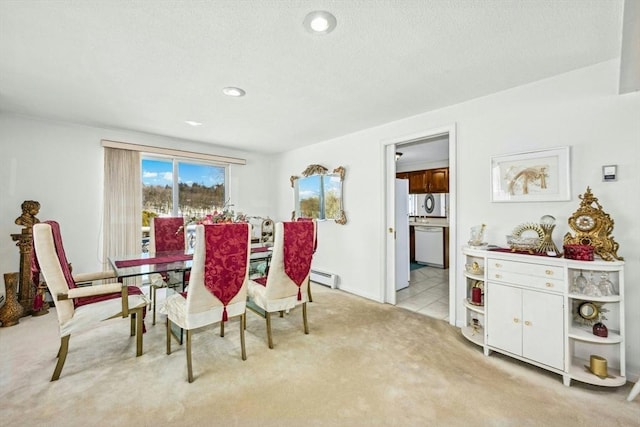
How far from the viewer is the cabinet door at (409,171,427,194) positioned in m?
6.05

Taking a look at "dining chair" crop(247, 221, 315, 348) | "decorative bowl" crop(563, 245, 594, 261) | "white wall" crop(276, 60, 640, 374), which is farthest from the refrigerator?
"decorative bowl" crop(563, 245, 594, 261)

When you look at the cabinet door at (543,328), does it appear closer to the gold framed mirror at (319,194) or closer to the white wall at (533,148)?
the white wall at (533,148)

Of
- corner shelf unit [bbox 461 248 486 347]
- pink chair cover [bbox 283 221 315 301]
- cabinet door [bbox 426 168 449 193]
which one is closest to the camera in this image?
corner shelf unit [bbox 461 248 486 347]

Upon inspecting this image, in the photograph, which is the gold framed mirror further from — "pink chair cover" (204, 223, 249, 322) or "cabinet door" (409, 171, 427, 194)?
"cabinet door" (409, 171, 427, 194)

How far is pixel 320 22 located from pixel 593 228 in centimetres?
239

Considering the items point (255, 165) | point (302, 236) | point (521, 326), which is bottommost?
point (521, 326)

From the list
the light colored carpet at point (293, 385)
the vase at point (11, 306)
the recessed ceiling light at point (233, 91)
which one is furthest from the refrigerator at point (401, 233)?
the vase at point (11, 306)

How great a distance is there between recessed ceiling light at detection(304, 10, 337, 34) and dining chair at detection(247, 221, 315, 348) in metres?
1.47

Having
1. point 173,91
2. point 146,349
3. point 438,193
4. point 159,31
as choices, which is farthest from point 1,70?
point 438,193

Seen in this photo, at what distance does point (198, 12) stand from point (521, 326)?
3.08m

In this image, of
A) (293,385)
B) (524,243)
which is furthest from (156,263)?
(524,243)

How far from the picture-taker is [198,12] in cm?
Result: 150

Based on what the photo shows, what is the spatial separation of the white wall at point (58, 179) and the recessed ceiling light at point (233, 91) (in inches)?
86.5

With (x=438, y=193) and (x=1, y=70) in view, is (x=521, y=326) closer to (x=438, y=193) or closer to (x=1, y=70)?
(x=438, y=193)
